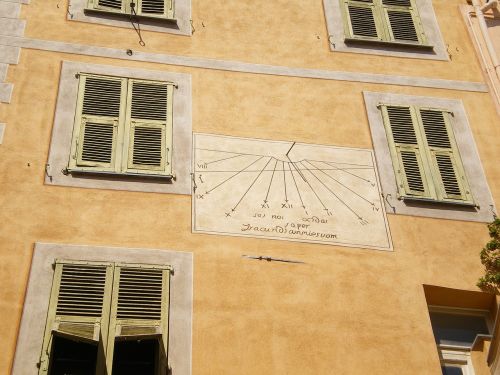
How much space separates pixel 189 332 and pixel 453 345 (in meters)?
2.92

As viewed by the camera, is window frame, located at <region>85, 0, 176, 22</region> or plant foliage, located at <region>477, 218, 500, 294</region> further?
window frame, located at <region>85, 0, 176, 22</region>

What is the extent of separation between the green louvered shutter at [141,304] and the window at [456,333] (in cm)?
300

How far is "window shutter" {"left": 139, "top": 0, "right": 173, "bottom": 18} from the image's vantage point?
1130cm

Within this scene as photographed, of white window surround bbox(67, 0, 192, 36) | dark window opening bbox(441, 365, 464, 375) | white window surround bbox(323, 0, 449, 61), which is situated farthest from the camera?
white window surround bbox(323, 0, 449, 61)

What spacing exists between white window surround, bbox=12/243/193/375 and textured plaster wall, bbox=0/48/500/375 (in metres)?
0.08

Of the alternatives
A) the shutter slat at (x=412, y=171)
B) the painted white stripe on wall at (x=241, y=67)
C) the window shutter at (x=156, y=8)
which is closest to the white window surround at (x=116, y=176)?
the painted white stripe on wall at (x=241, y=67)

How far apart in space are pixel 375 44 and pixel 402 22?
2.33ft

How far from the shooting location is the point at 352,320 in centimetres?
868

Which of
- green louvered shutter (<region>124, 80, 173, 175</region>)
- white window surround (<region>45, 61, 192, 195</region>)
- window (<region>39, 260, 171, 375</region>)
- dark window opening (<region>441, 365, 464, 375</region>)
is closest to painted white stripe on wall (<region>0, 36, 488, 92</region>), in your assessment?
white window surround (<region>45, 61, 192, 195</region>)

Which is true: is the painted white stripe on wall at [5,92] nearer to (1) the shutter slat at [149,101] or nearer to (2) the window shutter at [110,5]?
(1) the shutter slat at [149,101]

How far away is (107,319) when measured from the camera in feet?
27.1

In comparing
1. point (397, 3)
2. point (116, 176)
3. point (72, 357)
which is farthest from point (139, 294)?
point (397, 3)

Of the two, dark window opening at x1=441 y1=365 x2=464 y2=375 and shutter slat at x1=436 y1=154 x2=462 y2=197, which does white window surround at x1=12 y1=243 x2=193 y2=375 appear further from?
shutter slat at x1=436 y1=154 x2=462 y2=197

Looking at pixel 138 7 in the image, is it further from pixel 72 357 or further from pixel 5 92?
pixel 72 357
